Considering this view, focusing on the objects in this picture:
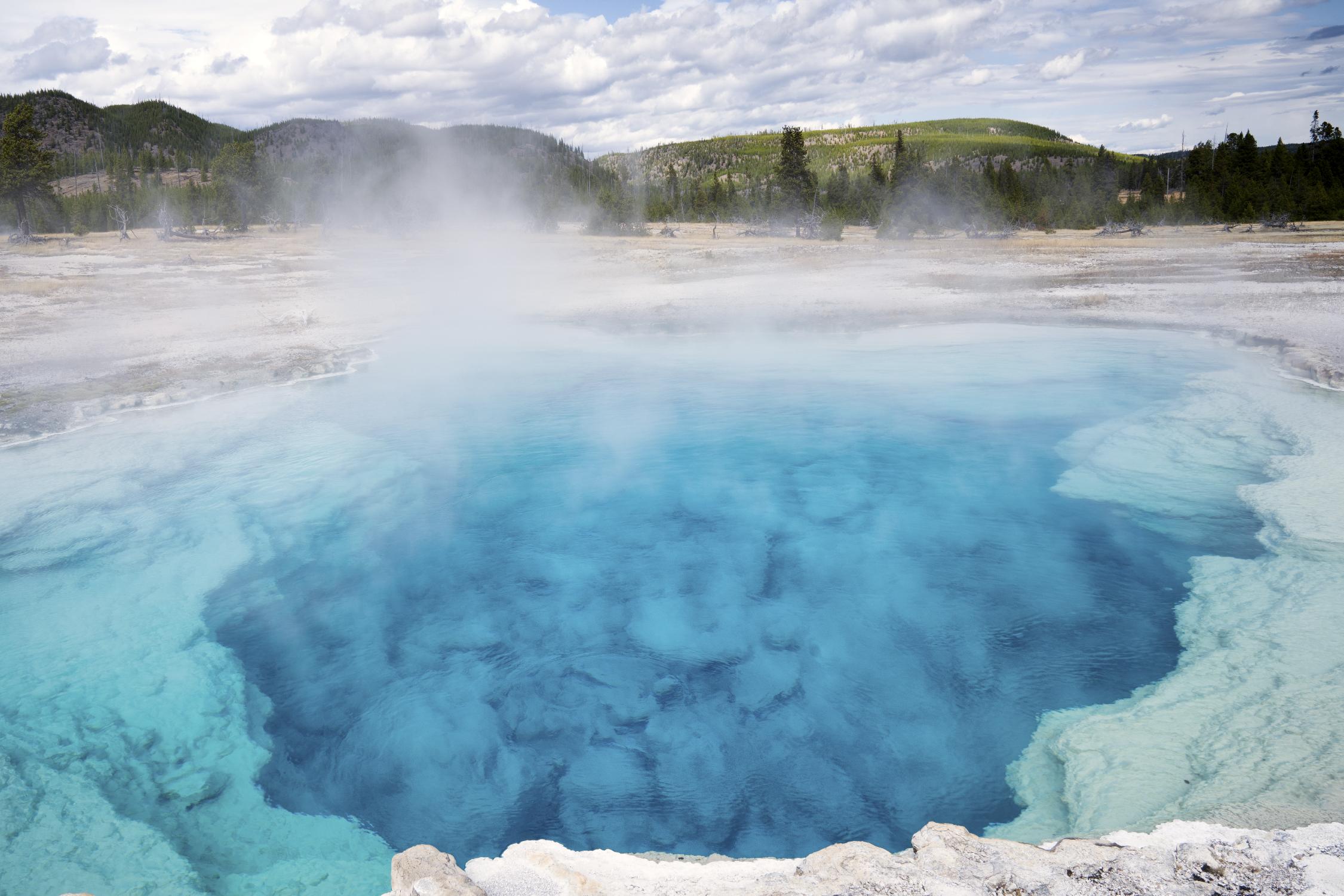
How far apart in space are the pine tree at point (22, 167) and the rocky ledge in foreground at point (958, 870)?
3329 centimetres

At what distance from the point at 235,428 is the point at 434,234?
2555cm

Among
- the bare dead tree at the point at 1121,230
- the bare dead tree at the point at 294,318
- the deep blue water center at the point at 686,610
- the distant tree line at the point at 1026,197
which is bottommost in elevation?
the deep blue water center at the point at 686,610

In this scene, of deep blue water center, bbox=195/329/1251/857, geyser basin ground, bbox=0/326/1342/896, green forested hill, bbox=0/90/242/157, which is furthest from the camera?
green forested hill, bbox=0/90/242/157

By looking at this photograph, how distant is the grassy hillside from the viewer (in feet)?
250

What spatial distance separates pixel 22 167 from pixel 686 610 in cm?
3508

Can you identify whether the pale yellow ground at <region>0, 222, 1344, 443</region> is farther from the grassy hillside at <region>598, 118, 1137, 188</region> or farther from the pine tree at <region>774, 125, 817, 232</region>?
the grassy hillside at <region>598, 118, 1137, 188</region>

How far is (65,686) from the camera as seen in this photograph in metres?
4.41

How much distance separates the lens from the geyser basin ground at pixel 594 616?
357 cm

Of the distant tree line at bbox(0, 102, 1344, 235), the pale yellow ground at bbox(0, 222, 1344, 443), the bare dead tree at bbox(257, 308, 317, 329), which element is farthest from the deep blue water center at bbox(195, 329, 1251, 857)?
the distant tree line at bbox(0, 102, 1344, 235)

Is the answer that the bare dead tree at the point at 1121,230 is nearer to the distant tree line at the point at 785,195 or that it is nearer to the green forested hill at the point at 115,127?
the distant tree line at the point at 785,195

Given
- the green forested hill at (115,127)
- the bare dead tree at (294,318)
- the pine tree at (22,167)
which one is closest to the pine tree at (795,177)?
the bare dead tree at (294,318)

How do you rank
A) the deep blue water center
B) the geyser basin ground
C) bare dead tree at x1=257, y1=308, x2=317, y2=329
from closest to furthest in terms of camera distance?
the geyser basin ground < the deep blue water center < bare dead tree at x1=257, y1=308, x2=317, y2=329

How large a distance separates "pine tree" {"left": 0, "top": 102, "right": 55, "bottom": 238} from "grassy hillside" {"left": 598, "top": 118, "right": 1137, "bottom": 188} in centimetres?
4500

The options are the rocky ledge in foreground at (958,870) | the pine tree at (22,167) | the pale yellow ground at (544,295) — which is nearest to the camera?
the rocky ledge in foreground at (958,870)
